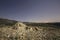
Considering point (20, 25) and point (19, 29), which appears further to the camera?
point (20, 25)

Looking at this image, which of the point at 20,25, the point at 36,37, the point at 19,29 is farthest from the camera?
the point at 20,25

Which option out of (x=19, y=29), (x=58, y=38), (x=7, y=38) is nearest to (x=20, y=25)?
(x=19, y=29)

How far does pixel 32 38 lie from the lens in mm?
9258

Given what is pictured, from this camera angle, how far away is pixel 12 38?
29.4 feet

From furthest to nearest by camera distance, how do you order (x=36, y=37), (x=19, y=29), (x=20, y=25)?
(x=20, y=25) < (x=19, y=29) < (x=36, y=37)

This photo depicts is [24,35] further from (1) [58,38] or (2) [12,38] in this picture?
(1) [58,38]

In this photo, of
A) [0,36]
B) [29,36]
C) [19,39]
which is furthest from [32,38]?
[0,36]

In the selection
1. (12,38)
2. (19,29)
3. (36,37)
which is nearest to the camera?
(12,38)

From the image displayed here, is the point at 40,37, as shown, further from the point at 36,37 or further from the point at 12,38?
the point at 12,38

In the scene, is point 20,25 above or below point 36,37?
above

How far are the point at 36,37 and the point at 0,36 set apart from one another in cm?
261

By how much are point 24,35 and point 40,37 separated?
3.93 ft

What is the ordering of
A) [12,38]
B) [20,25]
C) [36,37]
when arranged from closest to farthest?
[12,38] → [36,37] → [20,25]

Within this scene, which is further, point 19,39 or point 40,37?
point 40,37
